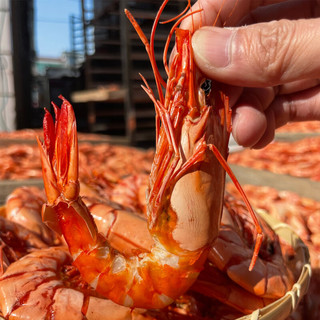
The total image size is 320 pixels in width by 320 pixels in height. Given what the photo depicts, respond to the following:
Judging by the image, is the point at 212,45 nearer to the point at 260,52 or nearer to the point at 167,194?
the point at 260,52

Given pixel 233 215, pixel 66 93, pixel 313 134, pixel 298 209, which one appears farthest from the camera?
pixel 66 93

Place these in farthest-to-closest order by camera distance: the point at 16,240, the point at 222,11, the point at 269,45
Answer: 1. the point at 16,240
2. the point at 222,11
3. the point at 269,45

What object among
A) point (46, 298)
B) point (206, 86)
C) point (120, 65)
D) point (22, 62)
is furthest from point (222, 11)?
point (120, 65)

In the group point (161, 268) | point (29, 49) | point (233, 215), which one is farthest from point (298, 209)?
point (29, 49)

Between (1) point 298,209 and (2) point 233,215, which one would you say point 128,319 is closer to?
(2) point 233,215

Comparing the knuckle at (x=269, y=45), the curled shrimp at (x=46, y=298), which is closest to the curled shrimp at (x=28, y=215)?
the curled shrimp at (x=46, y=298)

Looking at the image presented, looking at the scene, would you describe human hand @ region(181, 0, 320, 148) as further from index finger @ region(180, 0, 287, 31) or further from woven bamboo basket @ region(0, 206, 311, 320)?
woven bamboo basket @ region(0, 206, 311, 320)
